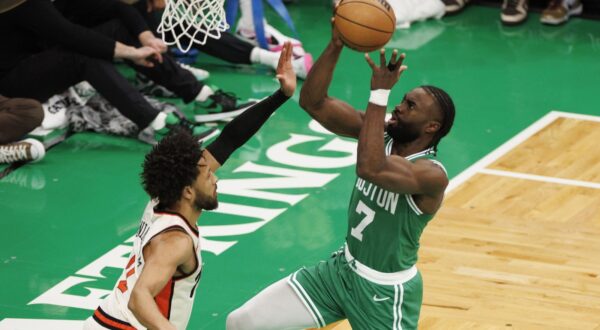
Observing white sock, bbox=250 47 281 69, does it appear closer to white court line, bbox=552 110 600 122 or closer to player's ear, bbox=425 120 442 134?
white court line, bbox=552 110 600 122

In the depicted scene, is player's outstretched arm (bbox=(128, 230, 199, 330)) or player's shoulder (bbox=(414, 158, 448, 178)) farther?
player's shoulder (bbox=(414, 158, 448, 178))

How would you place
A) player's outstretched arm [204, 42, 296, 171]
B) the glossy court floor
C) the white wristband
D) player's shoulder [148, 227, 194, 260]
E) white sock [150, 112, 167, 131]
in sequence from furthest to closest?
white sock [150, 112, 167, 131] → the glossy court floor → player's outstretched arm [204, 42, 296, 171] → the white wristband → player's shoulder [148, 227, 194, 260]

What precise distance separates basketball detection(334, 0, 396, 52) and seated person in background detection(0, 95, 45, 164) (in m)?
4.03

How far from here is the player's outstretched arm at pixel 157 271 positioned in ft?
15.9

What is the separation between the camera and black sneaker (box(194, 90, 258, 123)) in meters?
10.3

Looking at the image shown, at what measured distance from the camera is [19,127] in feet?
30.3

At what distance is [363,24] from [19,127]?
4253 millimetres

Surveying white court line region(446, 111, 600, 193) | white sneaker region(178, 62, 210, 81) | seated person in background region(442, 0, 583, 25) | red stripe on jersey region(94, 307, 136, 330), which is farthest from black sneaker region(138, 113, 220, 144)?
red stripe on jersey region(94, 307, 136, 330)

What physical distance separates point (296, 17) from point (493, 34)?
7.29 ft

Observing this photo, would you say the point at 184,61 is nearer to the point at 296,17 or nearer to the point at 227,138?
the point at 296,17

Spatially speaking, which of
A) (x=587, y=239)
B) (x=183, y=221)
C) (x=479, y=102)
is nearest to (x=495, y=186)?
(x=587, y=239)

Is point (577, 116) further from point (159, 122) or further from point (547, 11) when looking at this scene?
point (159, 122)

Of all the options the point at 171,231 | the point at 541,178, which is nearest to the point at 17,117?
the point at 541,178

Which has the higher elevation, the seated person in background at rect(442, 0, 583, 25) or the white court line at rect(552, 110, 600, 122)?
the white court line at rect(552, 110, 600, 122)
